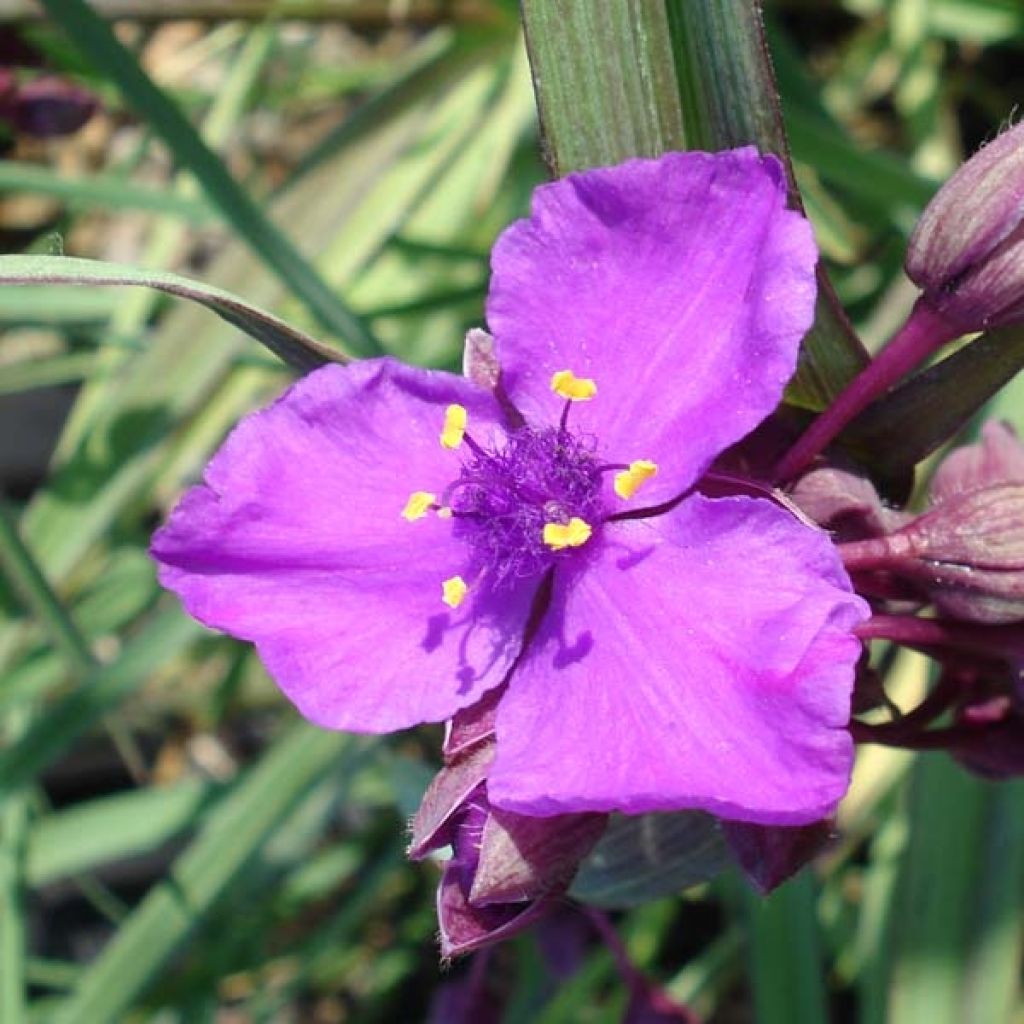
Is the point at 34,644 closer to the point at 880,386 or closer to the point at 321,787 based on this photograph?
the point at 321,787

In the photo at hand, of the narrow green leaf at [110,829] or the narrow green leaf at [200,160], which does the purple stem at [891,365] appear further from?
the narrow green leaf at [110,829]

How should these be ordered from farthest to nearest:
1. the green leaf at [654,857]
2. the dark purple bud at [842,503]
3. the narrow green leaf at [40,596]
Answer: the narrow green leaf at [40,596]
the green leaf at [654,857]
the dark purple bud at [842,503]

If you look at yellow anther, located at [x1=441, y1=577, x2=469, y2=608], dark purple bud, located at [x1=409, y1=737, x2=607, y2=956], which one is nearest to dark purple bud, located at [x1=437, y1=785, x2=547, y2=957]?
dark purple bud, located at [x1=409, y1=737, x2=607, y2=956]

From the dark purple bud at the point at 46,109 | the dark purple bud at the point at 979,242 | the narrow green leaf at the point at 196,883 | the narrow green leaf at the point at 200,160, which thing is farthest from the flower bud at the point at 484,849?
the dark purple bud at the point at 46,109

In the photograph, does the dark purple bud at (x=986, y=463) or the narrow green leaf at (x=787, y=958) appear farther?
the narrow green leaf at (x=787, y=958)

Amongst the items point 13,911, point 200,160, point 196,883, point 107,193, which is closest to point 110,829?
point 13,911

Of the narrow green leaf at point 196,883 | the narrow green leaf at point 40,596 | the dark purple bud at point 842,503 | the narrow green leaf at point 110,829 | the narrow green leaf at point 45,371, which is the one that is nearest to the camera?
the dark purple bud at point 842,503

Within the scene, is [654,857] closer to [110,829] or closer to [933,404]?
[933,404]
